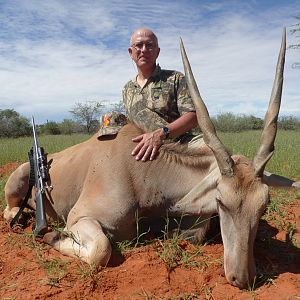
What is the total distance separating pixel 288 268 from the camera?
10.1ft

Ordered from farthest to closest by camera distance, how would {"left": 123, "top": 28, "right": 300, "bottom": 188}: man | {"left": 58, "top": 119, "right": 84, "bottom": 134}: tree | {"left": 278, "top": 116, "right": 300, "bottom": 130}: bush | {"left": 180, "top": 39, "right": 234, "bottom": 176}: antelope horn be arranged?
{"left": 58, "top": 119, "right": 84, "bottom": 134}: tree, {"left": 278, "top": 116, "right": 300, "bottom": 130}: bush, {"left": 123, "top": 28, "right": 300, "bottom": 188}: man, {"left": 180, "top": 39, "right": 234, "bottom": 176}: antelope horn

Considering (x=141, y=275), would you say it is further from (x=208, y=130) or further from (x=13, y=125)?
(x=13, y=125)

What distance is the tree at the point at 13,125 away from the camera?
29734 millimetres

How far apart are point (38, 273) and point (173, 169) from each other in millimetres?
1382

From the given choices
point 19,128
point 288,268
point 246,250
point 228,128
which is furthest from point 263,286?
point 19,128

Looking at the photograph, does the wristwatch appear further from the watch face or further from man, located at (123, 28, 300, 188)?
man, located at (123, 28, 300, 188)

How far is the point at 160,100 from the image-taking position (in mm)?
4344

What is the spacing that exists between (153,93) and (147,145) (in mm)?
955

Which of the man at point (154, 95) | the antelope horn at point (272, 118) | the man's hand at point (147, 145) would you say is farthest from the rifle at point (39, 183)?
the antelope horn at point (272, 118)

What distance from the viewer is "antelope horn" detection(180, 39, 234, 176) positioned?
279 centimetres

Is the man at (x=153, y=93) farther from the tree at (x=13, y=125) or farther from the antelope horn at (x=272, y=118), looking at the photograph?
the tree at (x=13, y=125)

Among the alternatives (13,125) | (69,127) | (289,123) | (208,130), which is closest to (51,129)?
(69,127)

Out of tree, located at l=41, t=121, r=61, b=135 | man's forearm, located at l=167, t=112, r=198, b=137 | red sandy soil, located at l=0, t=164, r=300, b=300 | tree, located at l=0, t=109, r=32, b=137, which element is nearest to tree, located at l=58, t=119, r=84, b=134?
tree, located at l=41, t=121, r=61, b=135

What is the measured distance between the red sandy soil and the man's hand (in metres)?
0.73
